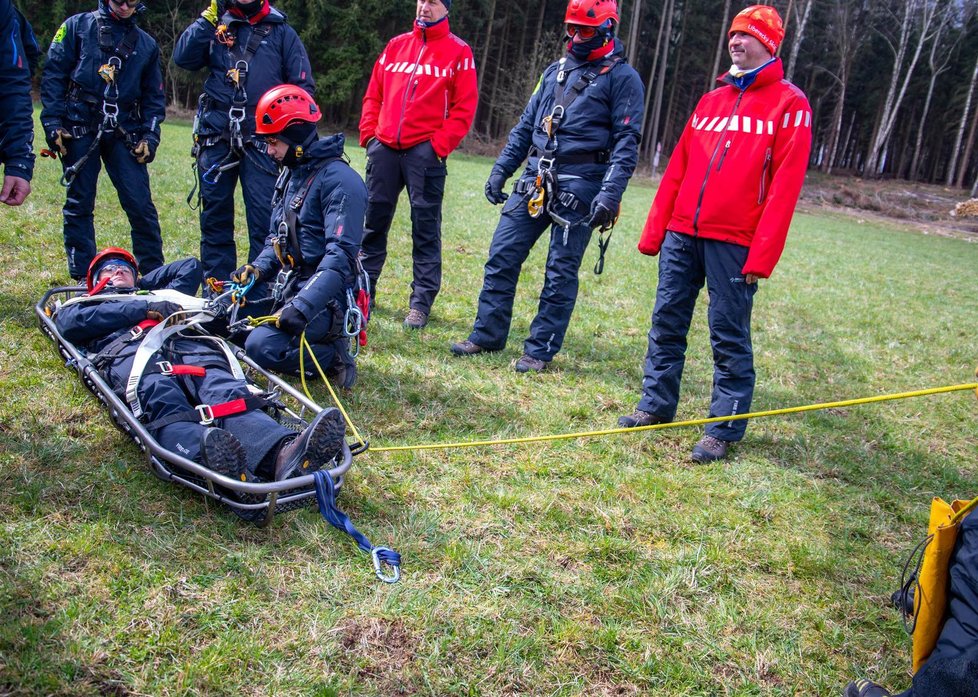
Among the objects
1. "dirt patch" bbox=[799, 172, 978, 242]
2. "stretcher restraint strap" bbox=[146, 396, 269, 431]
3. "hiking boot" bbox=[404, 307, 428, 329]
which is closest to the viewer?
"stretcher restraint strap" bbox=[146, 396, 269, 431]

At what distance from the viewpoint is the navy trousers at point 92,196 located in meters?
6.46

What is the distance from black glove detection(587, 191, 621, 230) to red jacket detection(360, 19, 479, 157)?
1.64 metres

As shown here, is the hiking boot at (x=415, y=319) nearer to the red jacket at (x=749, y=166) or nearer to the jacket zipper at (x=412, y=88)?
the jacket zipper at (x=412, y=88)

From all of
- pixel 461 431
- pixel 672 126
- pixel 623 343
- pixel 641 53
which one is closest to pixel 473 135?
pixel 641 53

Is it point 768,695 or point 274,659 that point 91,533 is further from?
point 768,695

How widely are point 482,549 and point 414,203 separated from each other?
4124mm

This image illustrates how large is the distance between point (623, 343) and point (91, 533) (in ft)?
18.3

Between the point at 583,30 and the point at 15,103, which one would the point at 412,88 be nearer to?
the point at 583,30

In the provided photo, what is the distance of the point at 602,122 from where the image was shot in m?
6.17

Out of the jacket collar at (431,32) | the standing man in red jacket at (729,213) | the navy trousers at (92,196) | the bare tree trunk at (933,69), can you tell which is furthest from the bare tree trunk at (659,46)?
the standing man in red jacket at (729,213)

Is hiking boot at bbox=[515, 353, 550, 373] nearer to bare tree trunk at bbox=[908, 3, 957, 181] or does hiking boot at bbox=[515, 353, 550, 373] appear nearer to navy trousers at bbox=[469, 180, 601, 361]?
navy trousers at bbox=[469, 180, 601, 361]

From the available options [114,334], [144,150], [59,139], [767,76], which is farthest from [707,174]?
[59,139]

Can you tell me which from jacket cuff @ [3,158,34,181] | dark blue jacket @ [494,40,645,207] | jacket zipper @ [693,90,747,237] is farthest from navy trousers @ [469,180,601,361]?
jacket cuff @ [3,158,34,181]

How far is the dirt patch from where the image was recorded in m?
33.7
